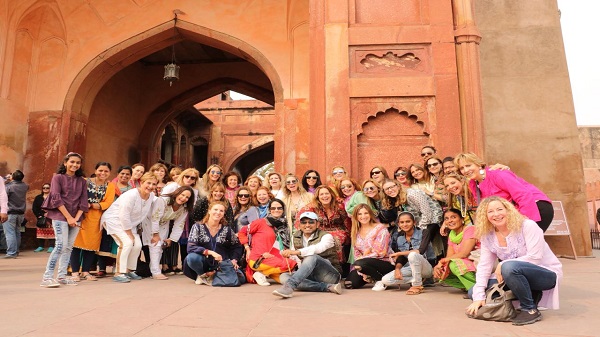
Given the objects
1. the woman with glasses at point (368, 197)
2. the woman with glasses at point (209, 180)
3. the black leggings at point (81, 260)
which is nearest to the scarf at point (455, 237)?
the woman with glasses at point (368, 197)

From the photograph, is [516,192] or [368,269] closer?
[516,192]

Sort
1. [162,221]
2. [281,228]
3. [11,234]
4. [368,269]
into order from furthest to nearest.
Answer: [11,234] < [162,221] < [281,228] < [368,269]

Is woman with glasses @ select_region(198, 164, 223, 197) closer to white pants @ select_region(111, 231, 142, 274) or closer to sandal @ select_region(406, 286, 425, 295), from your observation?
white pants @ select_region(111, 231, 142, 274)

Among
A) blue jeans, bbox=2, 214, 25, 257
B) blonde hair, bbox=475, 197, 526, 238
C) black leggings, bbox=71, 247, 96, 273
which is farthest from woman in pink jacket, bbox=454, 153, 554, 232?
Answer: blue jeans, bbox=2, 214, 25, 257

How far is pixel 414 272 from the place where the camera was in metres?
3.61

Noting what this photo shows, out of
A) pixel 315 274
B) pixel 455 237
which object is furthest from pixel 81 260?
pixel 455 237

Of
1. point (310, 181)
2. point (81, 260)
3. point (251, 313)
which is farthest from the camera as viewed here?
point (310, 181)

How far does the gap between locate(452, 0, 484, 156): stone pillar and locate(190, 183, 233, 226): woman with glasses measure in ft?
11.3

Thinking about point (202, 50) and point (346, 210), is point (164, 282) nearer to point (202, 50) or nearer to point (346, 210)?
point (346, 210)

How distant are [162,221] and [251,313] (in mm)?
2478

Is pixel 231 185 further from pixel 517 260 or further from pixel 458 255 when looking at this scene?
pixel 517 260

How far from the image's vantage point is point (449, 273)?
3.44 metres

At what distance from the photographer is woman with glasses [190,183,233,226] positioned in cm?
460

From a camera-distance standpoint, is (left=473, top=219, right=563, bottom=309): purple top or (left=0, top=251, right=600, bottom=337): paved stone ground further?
(left=473, top=219, right=563, bottom=309): purple top
